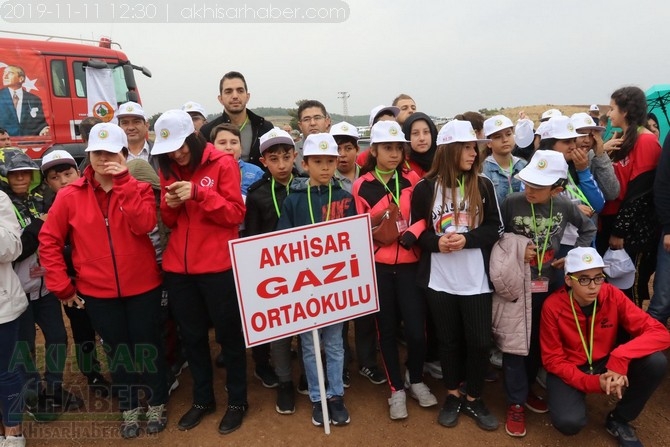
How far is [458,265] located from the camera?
2994 mm

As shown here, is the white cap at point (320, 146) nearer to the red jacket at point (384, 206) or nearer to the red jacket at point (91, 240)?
the red jacket at point (384, 206)

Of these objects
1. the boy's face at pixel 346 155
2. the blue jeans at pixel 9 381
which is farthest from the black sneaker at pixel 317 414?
the blue jeans at pixel 9 381

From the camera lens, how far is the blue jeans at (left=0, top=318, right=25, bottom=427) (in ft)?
9.38

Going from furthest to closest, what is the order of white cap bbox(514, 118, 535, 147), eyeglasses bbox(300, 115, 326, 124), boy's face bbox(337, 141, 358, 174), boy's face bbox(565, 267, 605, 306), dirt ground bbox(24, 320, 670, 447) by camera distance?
1. white cap bbox(514, 118, 535, 147)
2. eyeglasses bbox(300, 115, 326, 124)
3. boy's face bbox(337, 141, 358, 174)
4. dirt ground bbox(24, 320, 670, 447)
5. boy's face bbox(565, 267, 605, 306)

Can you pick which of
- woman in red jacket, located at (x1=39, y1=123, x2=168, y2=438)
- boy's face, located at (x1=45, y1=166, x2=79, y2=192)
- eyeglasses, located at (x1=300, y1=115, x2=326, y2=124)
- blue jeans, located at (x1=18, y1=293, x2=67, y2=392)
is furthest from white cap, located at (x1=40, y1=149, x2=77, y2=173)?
eyeglasses, located at (x1=300, y1=115, x2=326, y2=124)

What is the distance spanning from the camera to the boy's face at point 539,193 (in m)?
2.99

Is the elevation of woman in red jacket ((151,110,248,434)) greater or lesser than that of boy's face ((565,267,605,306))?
greater

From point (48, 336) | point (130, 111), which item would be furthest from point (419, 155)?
point (48, 336)

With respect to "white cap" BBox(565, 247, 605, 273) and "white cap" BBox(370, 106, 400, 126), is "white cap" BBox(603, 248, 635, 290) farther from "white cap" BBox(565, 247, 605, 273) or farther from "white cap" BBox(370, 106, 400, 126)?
"white cap" BBox(370, 106, 400, 126)

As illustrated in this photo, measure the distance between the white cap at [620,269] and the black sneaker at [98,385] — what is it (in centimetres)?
440

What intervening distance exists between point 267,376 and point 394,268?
5.14 ft

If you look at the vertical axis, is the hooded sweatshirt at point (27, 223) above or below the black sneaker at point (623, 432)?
above

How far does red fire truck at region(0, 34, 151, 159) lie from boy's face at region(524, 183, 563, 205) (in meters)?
8.94

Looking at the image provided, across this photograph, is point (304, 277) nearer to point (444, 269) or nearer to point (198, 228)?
point (198, 228)
